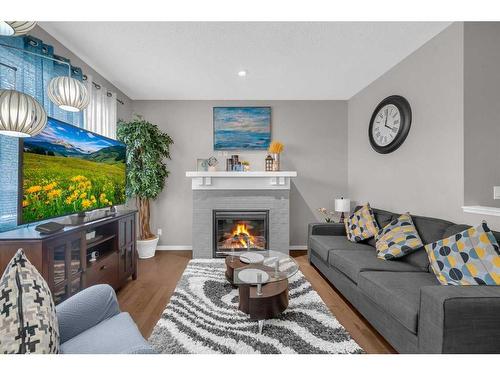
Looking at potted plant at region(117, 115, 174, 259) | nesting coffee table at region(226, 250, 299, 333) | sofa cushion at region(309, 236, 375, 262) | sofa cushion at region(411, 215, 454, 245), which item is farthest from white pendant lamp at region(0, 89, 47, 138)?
sofa cushion at region(411, 215, 454, 245)

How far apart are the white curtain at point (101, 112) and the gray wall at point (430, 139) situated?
3.68 m

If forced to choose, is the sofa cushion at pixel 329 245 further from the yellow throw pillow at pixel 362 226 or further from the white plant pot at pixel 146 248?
the white plant pot at pixel 146 248

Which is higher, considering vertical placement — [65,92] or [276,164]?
[65,92]

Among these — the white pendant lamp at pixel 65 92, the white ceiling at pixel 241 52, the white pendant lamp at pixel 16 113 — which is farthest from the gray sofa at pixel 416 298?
the white pendant lamp at pixel 65 92

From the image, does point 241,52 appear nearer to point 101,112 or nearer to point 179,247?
point 101,112

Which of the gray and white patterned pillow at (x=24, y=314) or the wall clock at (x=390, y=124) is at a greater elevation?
the wall clock at (x=390, y=124)

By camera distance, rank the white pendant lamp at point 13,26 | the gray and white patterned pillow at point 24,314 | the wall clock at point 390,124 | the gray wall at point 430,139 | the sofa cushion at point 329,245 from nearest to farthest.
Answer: the gray and white patterned pillow at point 24,314
the white pendant lamp at point 13,26
the gray wall at point 430,139
the sofa cushion at point 329,245
the wall clock at point 390,124

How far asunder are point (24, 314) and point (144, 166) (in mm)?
2968

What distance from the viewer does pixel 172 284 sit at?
262 cm

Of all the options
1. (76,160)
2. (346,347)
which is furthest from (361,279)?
(76,160)

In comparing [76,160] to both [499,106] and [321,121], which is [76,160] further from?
[499,106]

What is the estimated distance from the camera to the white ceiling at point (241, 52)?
2070 millimetres

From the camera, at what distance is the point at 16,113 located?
1.25 metres

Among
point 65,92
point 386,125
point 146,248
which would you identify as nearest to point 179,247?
point 146,248
